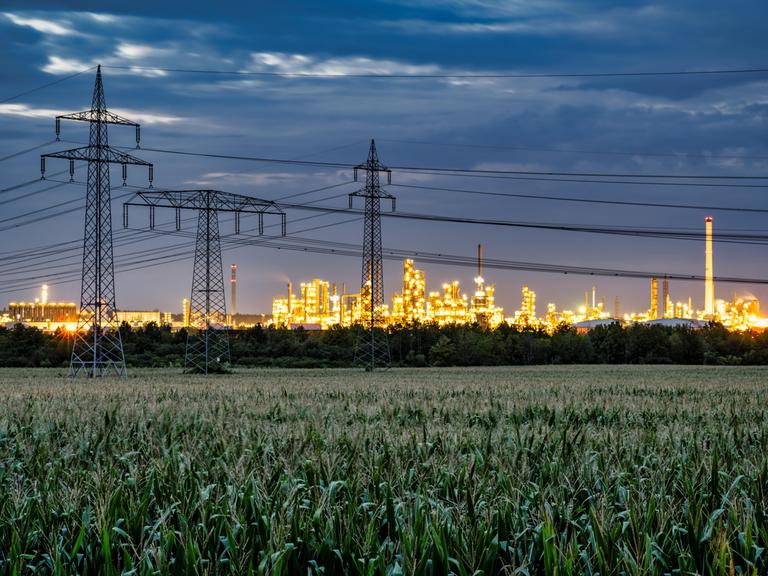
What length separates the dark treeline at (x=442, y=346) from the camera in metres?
105

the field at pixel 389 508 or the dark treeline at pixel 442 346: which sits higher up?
the dark treeline at pixel 442 346

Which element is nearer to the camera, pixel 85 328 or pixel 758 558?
pixel 758 558

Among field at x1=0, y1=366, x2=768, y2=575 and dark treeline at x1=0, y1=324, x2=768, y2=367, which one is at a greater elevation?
dark treeline at x1=0, y1=324, x2=768, y2=367

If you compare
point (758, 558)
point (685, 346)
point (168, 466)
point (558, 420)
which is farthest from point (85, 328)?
point (685, 346)

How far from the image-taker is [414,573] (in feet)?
24.7

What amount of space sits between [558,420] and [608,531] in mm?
16631

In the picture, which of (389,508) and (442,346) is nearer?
(389,508)

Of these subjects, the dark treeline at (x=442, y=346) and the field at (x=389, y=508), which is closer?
the field at (x=389, y=508)

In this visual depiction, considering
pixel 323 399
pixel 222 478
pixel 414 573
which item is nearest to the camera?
pixel 414 573

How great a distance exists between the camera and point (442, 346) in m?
122

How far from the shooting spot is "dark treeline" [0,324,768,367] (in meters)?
105

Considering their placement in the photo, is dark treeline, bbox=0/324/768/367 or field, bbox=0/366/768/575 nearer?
field, bbox=0/366/768/575

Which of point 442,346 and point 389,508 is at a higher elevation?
point 442,346

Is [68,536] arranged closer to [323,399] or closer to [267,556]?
[267,556]
